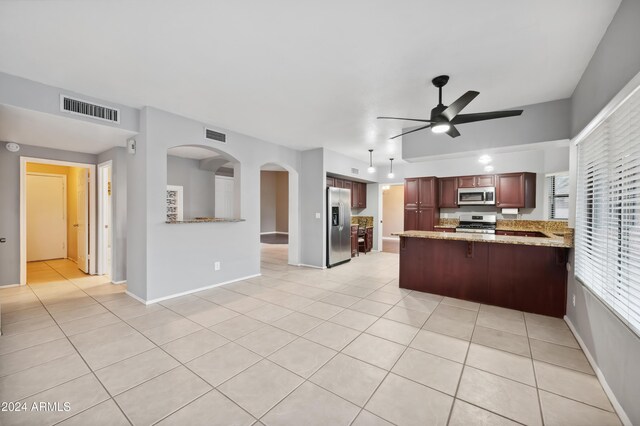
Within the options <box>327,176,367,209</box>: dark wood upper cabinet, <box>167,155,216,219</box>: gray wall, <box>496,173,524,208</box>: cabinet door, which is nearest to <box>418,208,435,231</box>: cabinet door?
<box>496,173,524,208</box>: cabinet door

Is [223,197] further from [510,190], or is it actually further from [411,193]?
[510,190]

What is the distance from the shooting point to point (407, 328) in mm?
2945

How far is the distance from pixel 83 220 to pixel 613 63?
7.73 meters

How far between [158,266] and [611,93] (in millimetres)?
4872

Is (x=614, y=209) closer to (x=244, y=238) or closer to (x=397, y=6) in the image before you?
(x=397, y=6)

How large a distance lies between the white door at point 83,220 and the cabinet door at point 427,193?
289 inches

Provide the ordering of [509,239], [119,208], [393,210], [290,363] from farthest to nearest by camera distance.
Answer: [393,210] → [119,208] → [509,239] → [290,363]

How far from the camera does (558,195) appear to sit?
5.80 metres

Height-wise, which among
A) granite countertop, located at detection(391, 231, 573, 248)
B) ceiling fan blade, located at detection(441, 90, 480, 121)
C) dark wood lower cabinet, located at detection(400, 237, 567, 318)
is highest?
ceiling fan blade, located at detection(441, 90, 480, 121)

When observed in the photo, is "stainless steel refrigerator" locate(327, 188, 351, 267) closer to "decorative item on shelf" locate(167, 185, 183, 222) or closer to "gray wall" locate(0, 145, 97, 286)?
"decorative item on shelf" locate(167, 185, 183, 222)

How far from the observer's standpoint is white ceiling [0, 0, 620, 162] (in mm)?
1872

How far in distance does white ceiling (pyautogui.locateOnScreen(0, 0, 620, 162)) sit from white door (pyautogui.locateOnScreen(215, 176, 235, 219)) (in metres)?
3.67

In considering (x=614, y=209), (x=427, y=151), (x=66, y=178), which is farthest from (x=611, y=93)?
(x=66, y=178)

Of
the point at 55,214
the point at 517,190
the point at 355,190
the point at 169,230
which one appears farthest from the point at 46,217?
the point at 517,190
